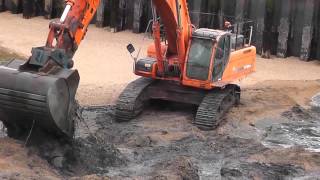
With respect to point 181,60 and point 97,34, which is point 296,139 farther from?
point 97,34

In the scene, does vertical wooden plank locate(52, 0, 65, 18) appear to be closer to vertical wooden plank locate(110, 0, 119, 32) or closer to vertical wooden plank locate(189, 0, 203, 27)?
vertical wooden plank locate(110, 0, 119, 32)

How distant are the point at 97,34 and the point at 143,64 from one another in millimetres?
8702

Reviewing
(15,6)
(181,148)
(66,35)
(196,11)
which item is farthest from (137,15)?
(66,35)

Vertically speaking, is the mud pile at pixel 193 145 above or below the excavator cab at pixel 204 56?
below

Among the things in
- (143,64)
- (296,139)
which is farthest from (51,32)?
(296,139)

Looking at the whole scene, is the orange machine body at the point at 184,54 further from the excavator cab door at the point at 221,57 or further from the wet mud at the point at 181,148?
the wet mud at the point at 181,148

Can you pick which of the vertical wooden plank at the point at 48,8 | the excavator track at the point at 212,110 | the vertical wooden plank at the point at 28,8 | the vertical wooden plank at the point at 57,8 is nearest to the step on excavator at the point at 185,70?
the excavator track at the point at 212,110

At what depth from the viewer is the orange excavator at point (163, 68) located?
8.95m

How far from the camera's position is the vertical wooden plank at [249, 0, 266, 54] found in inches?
760

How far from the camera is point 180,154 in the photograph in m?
11.0

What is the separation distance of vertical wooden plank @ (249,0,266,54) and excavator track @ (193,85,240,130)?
6570mm

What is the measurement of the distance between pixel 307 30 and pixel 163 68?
23.5 feet

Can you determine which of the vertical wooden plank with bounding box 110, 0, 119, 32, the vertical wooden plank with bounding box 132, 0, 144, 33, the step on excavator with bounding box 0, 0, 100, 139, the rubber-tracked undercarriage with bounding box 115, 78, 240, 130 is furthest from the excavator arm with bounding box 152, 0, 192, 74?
the vertical wooden plank with bounding box 110, 0, 119, 32

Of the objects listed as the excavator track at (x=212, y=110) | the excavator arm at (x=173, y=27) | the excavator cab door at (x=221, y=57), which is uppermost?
the excavator arm at (x=173, y=27)
